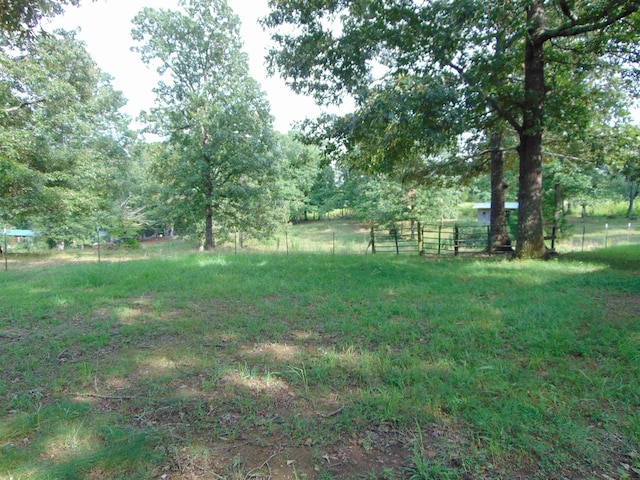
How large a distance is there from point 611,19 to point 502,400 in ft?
30.4

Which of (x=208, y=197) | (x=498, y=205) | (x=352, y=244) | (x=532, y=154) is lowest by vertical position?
(x=352, y=244)

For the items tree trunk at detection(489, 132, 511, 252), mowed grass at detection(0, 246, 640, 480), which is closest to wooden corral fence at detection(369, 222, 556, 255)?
tree trunk at detection(489, 132, 511, 252)

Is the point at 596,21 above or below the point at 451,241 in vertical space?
above

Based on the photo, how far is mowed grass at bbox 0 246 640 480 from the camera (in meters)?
2.34

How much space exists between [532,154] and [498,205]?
3124mm

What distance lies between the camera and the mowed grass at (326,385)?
7.69 ft

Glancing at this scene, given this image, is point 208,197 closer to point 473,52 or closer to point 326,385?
point 473,52

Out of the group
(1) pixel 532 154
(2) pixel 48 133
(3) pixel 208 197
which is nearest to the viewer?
(1) pixel 532 154

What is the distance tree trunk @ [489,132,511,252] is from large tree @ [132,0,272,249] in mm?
11480

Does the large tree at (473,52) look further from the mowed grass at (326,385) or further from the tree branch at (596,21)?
the mowed grass at (326,385)

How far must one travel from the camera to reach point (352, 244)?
74.5 feet

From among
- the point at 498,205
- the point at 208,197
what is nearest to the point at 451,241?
the point at 498,205

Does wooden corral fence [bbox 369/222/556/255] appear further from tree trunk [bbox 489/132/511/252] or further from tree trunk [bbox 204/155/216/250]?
tree trunk [bbox 204/155/216/250]

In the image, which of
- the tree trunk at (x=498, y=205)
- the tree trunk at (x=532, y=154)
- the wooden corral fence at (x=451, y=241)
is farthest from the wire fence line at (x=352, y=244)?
the tree trunk at (x=532, y=154)
